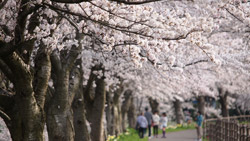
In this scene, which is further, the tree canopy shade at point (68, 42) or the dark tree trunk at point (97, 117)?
the dark tree trunk at point (97, 117)

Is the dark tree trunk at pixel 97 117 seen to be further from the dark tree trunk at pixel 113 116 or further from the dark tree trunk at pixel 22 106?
the dark tree trunk at pixel 22 106

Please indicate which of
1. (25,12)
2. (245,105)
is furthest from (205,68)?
A: (245,105)

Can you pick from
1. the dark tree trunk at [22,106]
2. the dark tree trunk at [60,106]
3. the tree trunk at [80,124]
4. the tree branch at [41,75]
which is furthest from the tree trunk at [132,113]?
the dark tree trunk at [22,106]

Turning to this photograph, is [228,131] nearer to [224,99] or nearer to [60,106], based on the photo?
[60,106]

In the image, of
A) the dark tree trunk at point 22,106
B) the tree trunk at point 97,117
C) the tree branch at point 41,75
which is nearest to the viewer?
the dark tree trunk at point 22,106

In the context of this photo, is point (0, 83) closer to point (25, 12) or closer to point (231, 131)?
point (25, 12)

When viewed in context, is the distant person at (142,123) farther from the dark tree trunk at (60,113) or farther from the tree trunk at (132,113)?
the tree trunk at (132,113)

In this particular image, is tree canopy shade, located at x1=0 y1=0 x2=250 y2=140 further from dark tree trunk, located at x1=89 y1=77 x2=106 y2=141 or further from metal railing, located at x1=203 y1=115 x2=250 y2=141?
metal railing, located at x1=203 y1=115 x2=250 y2=141

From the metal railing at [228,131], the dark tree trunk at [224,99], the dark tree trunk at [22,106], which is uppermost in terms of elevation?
the dark tree trunk at [224,99]

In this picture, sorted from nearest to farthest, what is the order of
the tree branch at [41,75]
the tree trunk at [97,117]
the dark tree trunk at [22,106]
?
the dark tree trunk at [22,106] → the tree branch at [41,75] → the tree trunk at [97,117]

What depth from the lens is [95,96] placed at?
15164 mm

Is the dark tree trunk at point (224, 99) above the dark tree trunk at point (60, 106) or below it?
above

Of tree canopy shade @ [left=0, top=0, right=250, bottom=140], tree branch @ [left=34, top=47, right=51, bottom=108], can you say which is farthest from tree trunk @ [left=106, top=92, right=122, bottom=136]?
tree branch @ [left=34, top=47, right=51, bottom=108]

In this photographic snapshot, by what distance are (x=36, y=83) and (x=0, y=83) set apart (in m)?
1.14
